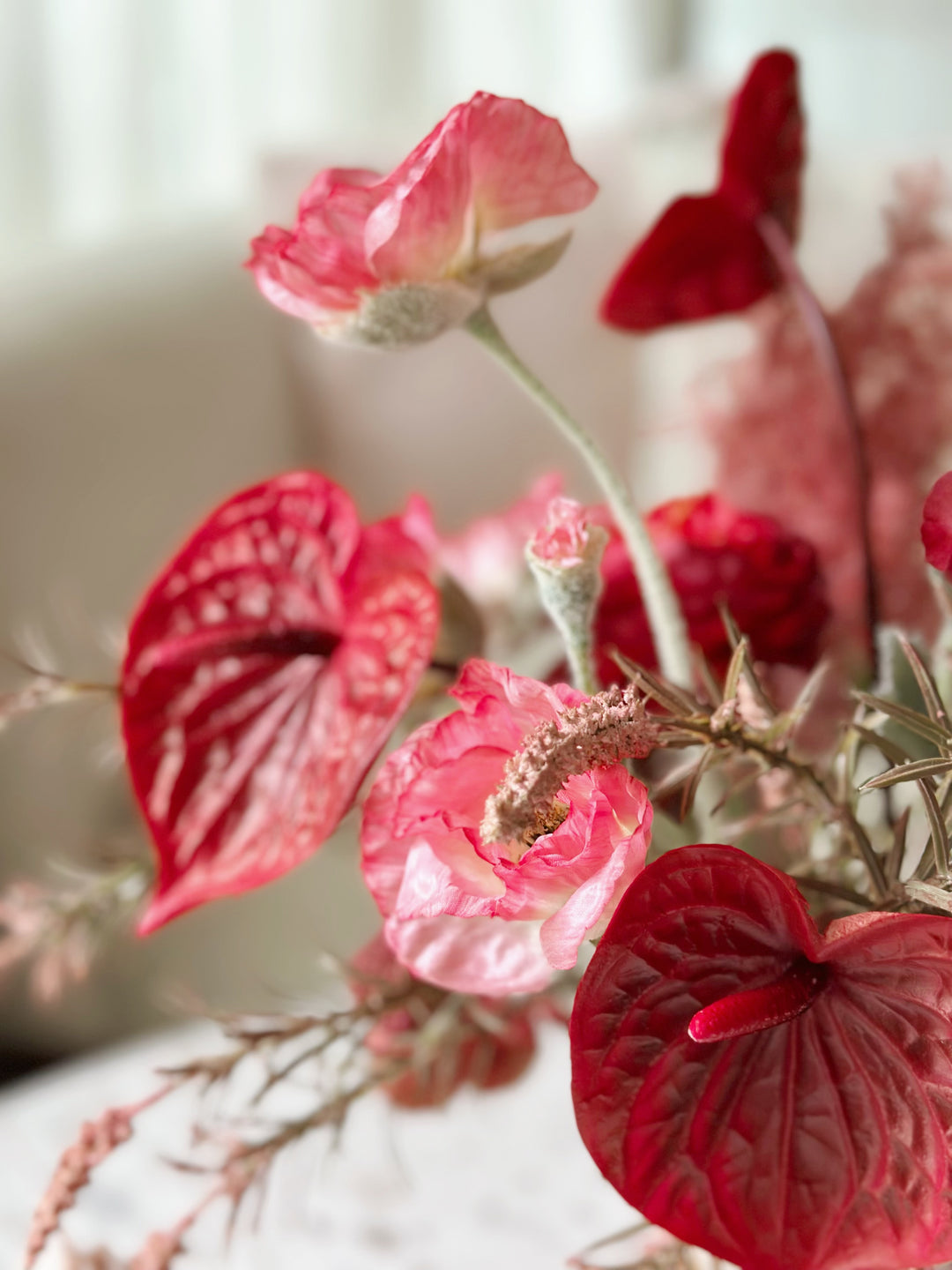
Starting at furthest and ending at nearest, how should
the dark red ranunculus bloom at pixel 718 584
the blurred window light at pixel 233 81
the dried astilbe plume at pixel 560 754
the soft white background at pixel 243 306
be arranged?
the blurred window light at pixel 233 81, the soft white background at pixel 243 306, the dark red ranunculus bloom at pixel 718 584, the dried astilbe plume at pixel 560 754

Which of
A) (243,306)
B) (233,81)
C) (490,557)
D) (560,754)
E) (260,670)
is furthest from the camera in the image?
(233,81)

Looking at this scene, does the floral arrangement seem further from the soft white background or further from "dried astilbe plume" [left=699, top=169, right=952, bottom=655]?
the soft white background

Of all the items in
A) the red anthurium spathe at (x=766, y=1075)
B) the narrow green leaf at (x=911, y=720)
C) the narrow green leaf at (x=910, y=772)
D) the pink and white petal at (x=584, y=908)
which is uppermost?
the narrow green leaf at (x=911, y=720)

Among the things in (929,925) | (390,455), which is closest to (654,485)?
(390,455)

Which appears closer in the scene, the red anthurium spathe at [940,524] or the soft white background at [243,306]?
the red anthurium spathe at [940,524]

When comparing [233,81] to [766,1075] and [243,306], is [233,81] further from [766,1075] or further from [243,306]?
[766,1075]

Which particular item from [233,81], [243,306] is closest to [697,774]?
[243,306]

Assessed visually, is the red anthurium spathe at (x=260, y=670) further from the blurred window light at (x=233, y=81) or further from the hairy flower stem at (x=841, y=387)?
the blurred window light at (x=233, y=81)

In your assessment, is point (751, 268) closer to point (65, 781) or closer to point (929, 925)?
point (929, 925)

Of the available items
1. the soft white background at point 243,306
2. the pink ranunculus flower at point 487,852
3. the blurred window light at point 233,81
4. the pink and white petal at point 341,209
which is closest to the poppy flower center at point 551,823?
the pink ranunculus flower at point 487,852
